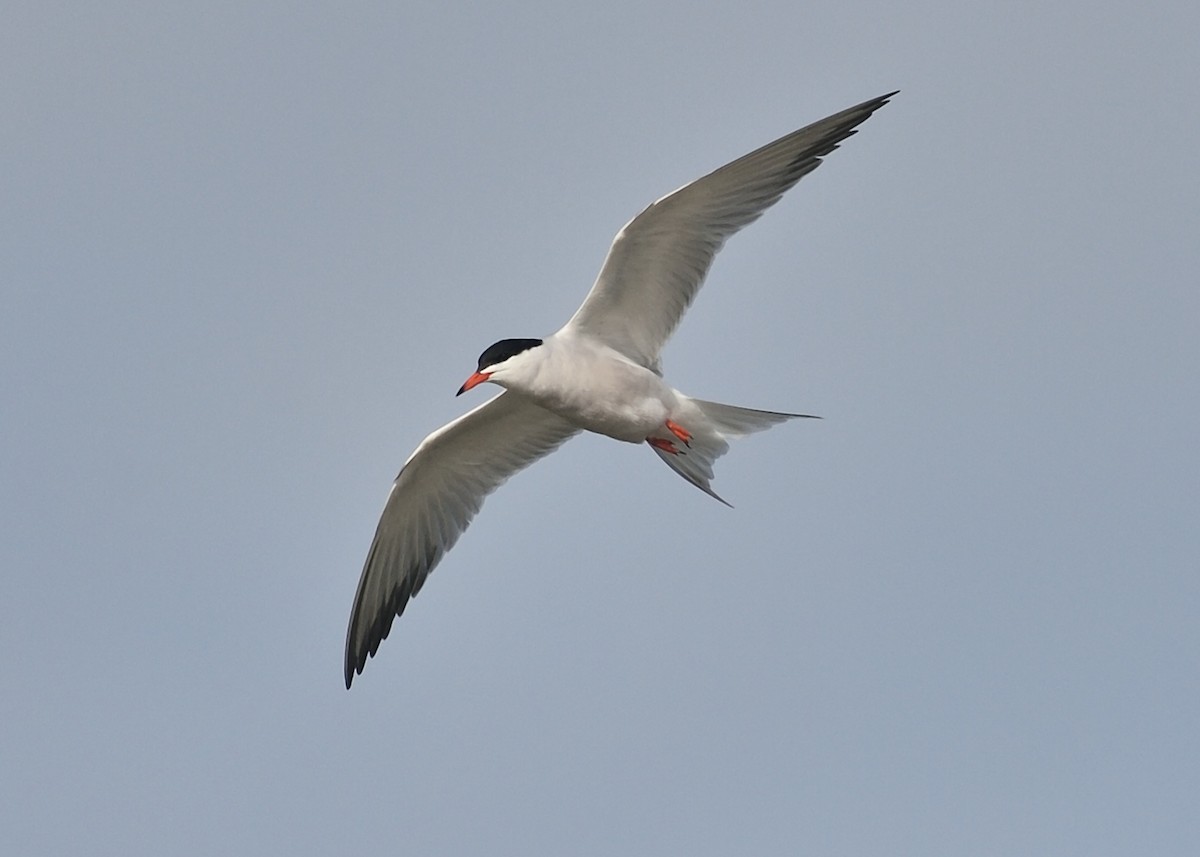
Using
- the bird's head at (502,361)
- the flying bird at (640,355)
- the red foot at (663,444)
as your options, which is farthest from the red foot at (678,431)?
the bird's head at (502,361)

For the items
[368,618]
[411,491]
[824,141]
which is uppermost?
[824,141]

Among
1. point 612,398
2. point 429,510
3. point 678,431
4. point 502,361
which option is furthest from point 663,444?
point 429,510

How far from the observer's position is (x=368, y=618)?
40.0ft

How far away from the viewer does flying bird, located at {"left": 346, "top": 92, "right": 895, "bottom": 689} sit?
10.3m

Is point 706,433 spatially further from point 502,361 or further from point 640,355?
point 502,361

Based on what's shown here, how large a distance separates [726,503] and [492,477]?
6.74 feet

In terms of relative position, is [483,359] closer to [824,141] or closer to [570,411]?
[570,411]

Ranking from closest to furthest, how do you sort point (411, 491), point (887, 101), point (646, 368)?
point (887, 101) < point (646, 368) < point (411, 491)

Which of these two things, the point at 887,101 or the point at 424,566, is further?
the point at 424,566

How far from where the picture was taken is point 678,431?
10852mm

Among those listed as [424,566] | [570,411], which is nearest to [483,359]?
[570,411]

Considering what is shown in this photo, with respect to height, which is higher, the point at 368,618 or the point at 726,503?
the point at 726,503

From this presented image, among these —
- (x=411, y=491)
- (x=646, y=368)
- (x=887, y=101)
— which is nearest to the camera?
(x=887, y=101)

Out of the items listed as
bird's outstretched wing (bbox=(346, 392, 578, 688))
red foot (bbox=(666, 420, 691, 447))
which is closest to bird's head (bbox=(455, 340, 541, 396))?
red foot (bbox=(666, 420, 691, 447))
